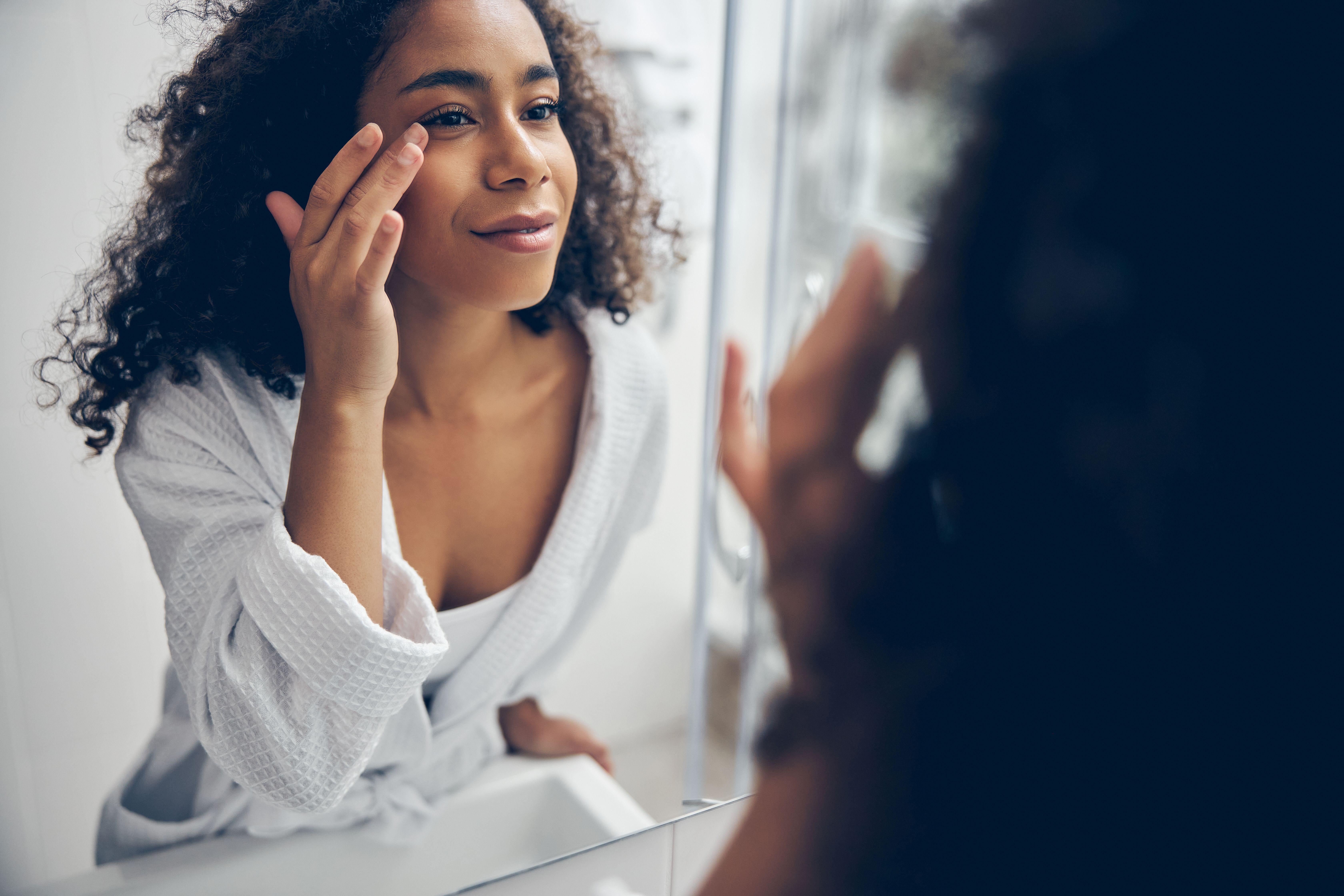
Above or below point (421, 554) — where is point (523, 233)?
above

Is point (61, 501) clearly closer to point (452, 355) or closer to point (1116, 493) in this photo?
point (452, 355)

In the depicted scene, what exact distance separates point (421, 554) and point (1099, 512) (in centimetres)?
38

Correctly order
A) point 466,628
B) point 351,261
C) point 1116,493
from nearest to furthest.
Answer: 1. point 1116,493
2. point 351,261
3. point 466,628

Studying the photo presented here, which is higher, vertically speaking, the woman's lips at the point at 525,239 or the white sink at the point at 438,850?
the woman's lips at the point at 525,239

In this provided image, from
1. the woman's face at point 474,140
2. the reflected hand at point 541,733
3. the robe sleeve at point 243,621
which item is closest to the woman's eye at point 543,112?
the woman's face at point 474,140

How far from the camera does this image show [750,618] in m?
0.64

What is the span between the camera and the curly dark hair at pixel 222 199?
434 millimetres

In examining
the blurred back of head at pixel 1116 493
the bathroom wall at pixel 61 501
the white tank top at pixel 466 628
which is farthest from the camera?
the white tank top at pixel 466 628

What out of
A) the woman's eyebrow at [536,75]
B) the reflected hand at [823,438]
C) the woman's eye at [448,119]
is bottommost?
the reflected hand at [823,438]

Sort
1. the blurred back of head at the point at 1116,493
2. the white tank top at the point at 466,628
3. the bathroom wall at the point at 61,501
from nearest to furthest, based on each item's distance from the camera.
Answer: the blurred back of head at the point at 1116,493
the bathroom wall at the point at 61,501
the white tank top at the point at 466,628

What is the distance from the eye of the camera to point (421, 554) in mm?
507

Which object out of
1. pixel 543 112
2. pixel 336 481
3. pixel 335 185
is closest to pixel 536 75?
pixel 543 112

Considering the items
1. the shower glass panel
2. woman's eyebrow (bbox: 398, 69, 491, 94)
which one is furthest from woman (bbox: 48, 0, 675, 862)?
the shower glass panel

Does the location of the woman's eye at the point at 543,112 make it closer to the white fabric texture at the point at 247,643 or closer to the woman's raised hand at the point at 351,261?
the woman's raised hand at the point at 351,261
